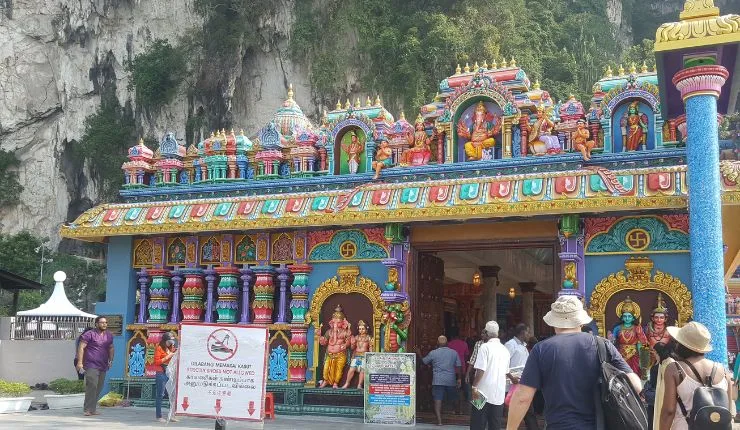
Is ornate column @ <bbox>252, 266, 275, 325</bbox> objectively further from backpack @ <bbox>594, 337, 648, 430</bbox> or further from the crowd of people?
backpack @ <bbox>594, 337, 648, 430</bbox>

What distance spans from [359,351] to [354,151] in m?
3.56

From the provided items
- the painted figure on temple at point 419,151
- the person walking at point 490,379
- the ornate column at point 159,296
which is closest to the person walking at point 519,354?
the person walking at point 490,379

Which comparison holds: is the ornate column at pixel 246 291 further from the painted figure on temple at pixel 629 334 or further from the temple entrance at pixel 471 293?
the painted figure on temple at pixel 629 334

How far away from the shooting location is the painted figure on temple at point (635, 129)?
40.6 feet

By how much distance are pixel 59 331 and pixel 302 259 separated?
39.5ft

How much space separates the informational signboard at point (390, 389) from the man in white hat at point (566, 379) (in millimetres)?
7068

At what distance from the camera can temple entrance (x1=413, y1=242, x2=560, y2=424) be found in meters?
13.6

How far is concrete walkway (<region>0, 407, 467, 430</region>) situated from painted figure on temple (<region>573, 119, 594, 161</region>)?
467 centimetres

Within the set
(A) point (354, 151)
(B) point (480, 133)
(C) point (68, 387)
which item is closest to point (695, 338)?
(B) point (480, 133)

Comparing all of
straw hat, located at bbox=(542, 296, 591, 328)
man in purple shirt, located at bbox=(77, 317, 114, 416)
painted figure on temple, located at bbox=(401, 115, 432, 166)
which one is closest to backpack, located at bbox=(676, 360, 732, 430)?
straw hat, located at bbox=(542, 296, 591, 328)

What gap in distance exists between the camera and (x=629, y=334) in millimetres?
11688

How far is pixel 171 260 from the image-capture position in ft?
50.2

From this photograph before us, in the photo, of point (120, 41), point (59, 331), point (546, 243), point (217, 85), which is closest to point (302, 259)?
point (546, 243)

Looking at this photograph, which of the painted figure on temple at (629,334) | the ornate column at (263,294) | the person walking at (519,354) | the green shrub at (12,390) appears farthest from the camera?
the ornate column at (263,294)
